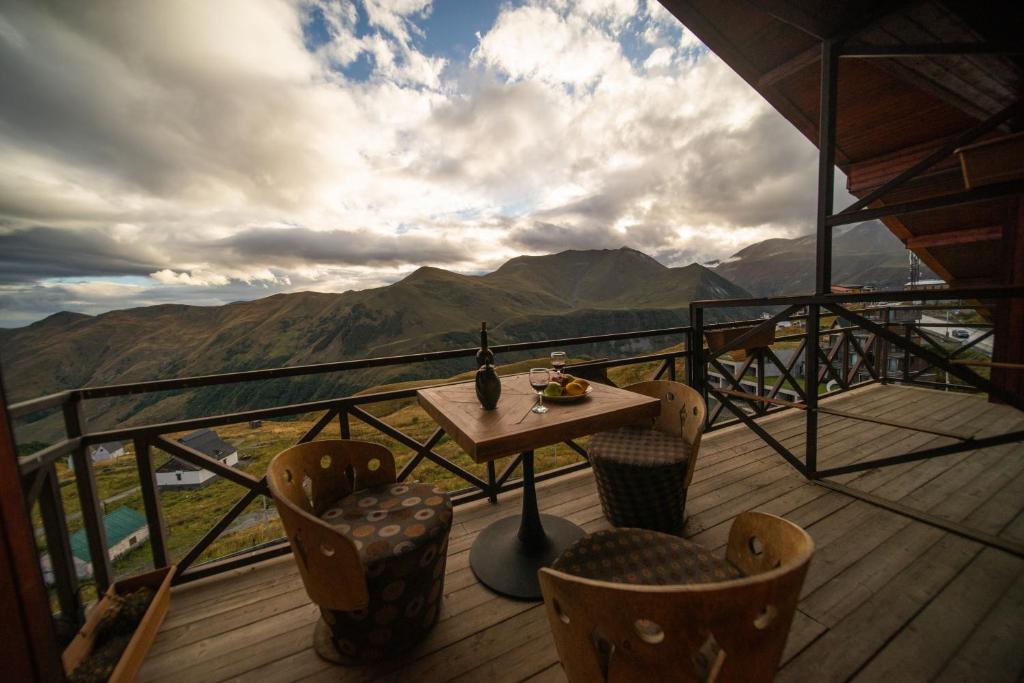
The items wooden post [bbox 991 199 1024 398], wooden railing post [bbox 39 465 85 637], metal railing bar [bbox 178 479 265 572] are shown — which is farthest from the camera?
wooden post [bbox 991 199 1024 398]

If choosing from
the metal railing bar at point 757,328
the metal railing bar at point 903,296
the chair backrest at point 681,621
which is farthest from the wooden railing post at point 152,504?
the metal railing bar at point 757,328

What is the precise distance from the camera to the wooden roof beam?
5270 millimetres

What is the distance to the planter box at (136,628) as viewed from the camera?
1499 millimetres

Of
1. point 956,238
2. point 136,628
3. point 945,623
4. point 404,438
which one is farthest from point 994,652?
point 956,238

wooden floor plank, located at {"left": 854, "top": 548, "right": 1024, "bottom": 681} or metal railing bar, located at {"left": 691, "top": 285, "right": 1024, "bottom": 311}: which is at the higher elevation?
metal railing bar, located at {"left": 691, "top": 285, "right": 1024, "bottom": 311}

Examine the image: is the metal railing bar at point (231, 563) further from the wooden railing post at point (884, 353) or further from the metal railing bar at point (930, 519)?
the wooden railing post at point (884, 353)

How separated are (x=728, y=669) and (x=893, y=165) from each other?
22.8ft

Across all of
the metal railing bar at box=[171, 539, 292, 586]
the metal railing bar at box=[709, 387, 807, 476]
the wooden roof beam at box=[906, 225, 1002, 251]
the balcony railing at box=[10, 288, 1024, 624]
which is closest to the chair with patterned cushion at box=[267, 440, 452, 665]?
the balcony railing at box=[10, 288, 1024, 624]

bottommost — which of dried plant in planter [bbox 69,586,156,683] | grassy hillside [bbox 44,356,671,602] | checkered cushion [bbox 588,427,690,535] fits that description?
grassy hillside [bbox 44,356,671,602]

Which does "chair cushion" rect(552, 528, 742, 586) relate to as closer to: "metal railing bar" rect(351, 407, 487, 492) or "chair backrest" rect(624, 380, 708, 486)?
"chair backrest" rect(624, 380, 708, 486)

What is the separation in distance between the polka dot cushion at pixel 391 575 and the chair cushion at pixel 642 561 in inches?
24.2

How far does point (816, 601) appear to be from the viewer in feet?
5.94

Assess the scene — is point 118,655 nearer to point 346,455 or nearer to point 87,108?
point 346,455

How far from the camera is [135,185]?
27.5 ft
